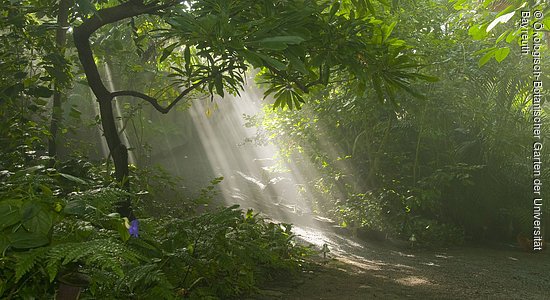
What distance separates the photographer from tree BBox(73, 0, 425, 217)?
87.2 inches

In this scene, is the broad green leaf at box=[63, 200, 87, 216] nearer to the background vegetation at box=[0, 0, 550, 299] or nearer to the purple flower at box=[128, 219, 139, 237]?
the background vegetation at box=[0, 0, 550, 299]

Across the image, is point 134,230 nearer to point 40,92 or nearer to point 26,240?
point 26,240

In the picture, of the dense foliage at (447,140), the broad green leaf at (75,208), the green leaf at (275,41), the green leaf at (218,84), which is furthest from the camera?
the dense foliage at (447,140)

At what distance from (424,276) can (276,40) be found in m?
3.63

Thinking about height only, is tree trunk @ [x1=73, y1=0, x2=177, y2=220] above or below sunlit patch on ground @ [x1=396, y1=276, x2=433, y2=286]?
above

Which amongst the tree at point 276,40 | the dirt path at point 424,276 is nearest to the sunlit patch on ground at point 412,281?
the dirt path at point 424,276

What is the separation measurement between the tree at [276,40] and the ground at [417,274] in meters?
1.45

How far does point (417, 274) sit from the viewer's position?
198 inches

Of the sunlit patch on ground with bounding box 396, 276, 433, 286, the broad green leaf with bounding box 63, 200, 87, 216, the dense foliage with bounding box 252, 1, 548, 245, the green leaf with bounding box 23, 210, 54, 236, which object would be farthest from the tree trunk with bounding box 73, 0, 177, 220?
the dense foliage with bounding box 252, 1, 548, 245

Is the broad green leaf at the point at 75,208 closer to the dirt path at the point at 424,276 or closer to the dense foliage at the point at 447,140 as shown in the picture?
the dirt path at the point at 424,276

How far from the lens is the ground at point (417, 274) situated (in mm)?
3514

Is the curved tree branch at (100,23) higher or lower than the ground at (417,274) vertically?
higher

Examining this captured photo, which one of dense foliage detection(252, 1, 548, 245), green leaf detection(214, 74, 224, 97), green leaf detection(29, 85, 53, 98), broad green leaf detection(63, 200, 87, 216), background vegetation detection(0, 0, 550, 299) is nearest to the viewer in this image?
broad green leaf detection(63, 200, 87, 216)

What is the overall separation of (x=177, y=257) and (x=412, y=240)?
6.14 meters
